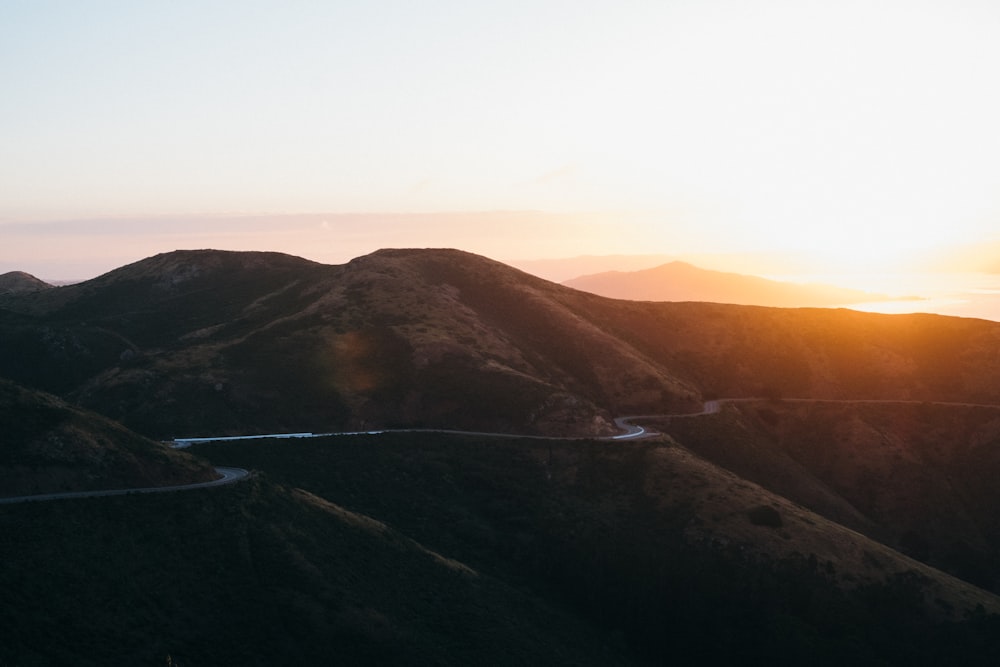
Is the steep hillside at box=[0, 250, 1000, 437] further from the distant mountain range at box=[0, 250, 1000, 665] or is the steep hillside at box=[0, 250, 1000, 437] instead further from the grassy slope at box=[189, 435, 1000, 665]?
the grassy slope at box=[189, 435, 1000, 665]

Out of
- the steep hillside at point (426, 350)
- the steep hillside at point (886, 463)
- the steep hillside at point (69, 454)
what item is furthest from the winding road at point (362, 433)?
the steep hillside at point (886, 463)

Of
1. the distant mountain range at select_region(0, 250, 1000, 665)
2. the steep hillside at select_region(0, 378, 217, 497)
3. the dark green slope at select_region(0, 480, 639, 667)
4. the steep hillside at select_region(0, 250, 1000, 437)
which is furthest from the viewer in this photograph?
the steep hillside at select_region(0, 250, 1000, 437)

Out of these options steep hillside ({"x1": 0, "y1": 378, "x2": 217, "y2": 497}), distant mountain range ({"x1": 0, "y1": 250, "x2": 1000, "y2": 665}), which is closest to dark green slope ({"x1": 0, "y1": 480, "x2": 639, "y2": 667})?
distant mountain range ({"x1": 0, "y1": 250, "x2": 1000, "y2": 665})

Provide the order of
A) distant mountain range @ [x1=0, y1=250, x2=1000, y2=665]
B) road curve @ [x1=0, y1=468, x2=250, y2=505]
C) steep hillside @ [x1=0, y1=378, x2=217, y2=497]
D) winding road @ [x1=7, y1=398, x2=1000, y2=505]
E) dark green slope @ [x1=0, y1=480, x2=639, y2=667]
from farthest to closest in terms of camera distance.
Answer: steep hillside @ [x1=0, y1=378, x2=217, y2=497] → winding road @ [x1=7, y1=398, x2=1000, y2=505] → road curve @ [x1=0, y1=468, x2=250, y2=505] → distant mountain range @ [x1=0, y1=250, x2=1000, y2=665] → dark green slope @ [x1=0, y1=480, x2=639, y2=667]

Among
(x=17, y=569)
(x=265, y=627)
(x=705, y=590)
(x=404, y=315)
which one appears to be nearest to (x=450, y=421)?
(x=404, y=315)

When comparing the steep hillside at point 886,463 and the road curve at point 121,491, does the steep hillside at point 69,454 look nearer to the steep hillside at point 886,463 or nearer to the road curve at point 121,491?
the road curve at point 121,491

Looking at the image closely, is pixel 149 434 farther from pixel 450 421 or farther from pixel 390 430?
pixel 450 421
